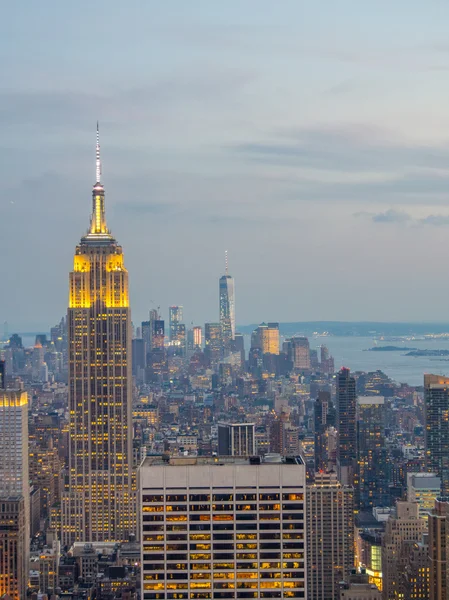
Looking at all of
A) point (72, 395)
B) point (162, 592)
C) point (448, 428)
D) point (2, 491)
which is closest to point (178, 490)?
point (162, 592)

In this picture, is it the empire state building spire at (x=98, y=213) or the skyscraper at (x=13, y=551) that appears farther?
the empire state building spire at (x=98, y=213)

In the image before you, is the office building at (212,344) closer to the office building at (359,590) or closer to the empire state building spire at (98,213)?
the empire state building spire at (98,213)

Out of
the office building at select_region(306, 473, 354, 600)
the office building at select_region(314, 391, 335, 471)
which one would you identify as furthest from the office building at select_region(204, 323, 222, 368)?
the office building at select_region(306, 473, 354, 600)

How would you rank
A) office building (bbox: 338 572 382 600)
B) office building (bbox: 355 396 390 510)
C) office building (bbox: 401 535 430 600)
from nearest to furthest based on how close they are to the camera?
office building (bbox: 401 535 430 600) → office building (bbox: 338 572 382 600) → office building (bbox: 355 396 390 510)

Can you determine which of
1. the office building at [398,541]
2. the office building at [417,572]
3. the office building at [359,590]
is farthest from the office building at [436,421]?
the office building at [359,590]

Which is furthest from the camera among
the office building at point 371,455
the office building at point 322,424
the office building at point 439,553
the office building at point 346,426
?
the office building at point 322,424

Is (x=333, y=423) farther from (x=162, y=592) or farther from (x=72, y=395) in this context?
(x=162, y=592)

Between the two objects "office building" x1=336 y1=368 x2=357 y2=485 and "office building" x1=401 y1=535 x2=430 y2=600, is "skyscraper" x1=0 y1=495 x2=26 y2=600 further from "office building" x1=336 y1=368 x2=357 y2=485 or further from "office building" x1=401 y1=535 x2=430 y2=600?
"office building" x1=336 y1=368 x2=357 y2=485
